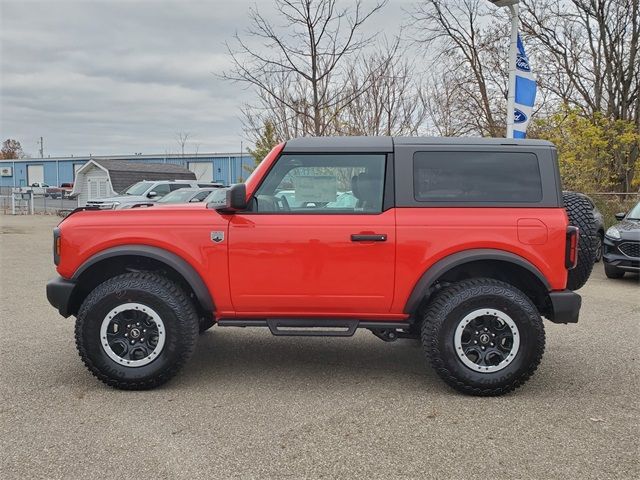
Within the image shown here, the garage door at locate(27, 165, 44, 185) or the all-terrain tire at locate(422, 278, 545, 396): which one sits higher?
the garage door at locate(27, 165, 44, 185)

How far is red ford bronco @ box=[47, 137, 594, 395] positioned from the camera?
13.4ft

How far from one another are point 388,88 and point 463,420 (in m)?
13.3

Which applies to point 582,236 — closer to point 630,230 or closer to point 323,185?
point 323,185

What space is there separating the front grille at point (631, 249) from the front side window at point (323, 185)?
7.07 meters

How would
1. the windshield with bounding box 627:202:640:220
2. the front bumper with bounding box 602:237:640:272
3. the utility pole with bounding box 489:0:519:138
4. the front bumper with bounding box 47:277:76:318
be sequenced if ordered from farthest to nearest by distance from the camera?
the windshield with bounding box 627:202:640:220, the front bumper with bounding box 602:237:640:272, the utility pole with bounding box 489:0:519:138, the front bumper with bounding box 47:277:76:318

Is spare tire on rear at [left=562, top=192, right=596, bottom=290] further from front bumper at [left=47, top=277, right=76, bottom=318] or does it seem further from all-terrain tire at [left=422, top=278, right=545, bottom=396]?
front bumper at [left=47, top=277, right=76, bottom=318]

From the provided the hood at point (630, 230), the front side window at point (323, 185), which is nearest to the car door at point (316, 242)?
the front side window at point (323, 185)

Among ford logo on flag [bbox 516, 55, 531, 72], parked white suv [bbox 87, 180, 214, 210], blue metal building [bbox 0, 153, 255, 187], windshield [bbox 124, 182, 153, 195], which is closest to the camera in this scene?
ford logo on flag [bbox 516, 55, 531, 72]

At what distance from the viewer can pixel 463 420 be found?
3682mm

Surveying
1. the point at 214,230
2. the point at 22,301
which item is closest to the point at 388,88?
the point at 22,301

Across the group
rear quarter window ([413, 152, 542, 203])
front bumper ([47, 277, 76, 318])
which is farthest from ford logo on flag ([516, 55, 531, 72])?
front bumper ([47, 277, 76, 318])

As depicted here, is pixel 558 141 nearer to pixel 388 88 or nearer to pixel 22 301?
pixel 388 88

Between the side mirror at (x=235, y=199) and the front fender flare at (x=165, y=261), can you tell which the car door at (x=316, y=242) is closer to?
the side mirror at (x=235, y=199)

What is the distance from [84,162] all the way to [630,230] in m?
63.2
